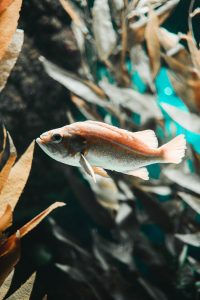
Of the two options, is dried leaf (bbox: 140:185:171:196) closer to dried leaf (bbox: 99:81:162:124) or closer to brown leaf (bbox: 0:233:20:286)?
dried leaf (bbox: 99:81:162:124)

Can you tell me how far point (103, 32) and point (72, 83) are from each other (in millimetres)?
391

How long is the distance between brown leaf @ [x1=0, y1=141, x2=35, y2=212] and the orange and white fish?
0.27 metres

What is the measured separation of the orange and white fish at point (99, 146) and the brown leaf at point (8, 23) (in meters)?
0.44

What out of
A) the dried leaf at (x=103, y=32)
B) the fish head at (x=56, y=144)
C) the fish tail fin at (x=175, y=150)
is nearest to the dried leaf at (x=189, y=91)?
the dried leaf at (x=103, y=32)

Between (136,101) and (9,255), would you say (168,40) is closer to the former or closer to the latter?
(136,101)

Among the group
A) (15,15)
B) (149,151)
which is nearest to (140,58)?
(15,15)

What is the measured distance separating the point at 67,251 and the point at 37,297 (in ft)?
1.42

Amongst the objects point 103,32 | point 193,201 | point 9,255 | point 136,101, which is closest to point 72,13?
point 103,32

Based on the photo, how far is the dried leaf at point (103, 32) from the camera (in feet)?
8.44

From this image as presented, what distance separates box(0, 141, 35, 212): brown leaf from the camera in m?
1.36

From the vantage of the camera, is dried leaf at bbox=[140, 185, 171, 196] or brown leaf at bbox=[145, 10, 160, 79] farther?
dried leaf at bbox=[140, 185, 171, 196]

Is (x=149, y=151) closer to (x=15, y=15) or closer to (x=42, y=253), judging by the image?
(x=15, y=15)

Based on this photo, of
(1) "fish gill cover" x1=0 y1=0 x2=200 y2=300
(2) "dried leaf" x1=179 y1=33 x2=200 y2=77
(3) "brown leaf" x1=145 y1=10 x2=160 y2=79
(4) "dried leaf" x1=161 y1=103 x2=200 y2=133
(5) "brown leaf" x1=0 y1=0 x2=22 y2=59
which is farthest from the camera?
(1) "fish gill cover" x1=0 y1=0 x2=200 y2=300

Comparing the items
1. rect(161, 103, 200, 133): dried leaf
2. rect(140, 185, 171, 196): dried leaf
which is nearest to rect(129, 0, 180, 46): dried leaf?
rect(161, 103, 200, 133): dried leaf
